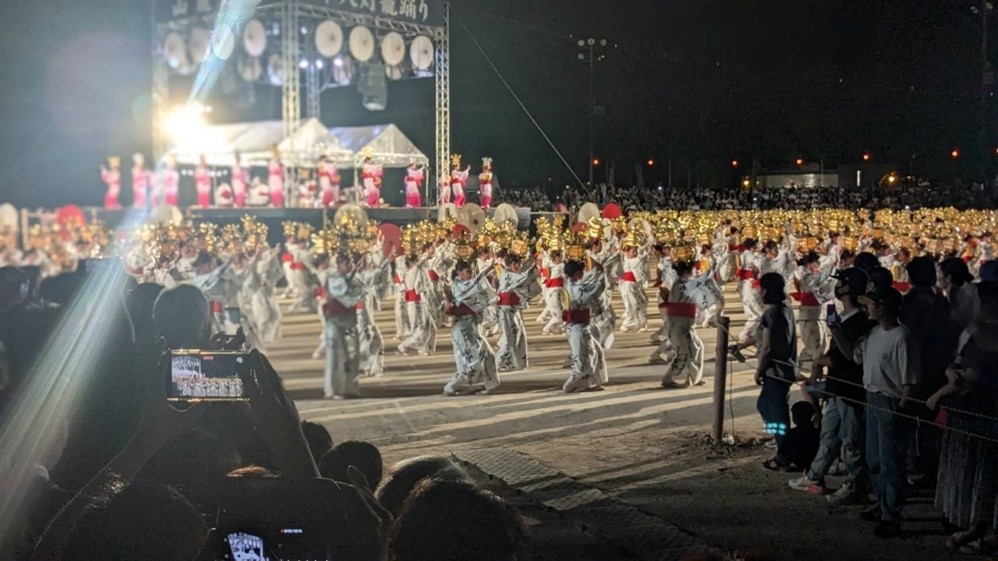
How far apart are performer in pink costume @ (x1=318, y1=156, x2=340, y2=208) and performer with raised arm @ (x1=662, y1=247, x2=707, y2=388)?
12.9 metres

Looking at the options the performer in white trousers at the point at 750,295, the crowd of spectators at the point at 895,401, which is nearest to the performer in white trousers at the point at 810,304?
the performer in white trousers at the point at 750,295

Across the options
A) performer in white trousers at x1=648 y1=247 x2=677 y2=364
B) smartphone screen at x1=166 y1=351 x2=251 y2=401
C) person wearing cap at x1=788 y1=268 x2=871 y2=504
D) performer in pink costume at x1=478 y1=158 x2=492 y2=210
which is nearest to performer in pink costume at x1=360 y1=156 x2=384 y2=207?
performer in pink costume at x1=478 y1=158 x2=492 y2=210

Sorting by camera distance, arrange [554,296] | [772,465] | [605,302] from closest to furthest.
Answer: [772,465] < [605,302] < [554,296]

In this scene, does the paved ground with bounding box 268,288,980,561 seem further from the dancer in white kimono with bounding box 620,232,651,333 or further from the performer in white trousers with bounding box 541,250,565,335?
the dancer in white kimono with bounding box 620,232,651,333

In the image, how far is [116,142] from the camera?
39.0ft

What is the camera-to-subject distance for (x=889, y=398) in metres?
5.86

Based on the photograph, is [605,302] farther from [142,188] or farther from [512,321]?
[142,188]

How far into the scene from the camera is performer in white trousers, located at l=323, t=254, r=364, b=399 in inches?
415

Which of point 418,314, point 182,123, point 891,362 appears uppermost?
point 182,123

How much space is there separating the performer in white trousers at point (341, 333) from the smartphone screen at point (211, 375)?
283 inches

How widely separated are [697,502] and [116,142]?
872 cm

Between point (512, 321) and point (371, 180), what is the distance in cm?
1183

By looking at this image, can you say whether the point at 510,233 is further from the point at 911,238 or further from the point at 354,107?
the point at 354,107

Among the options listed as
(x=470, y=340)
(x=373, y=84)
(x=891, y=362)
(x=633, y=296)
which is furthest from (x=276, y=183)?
(x=891, y=362)
